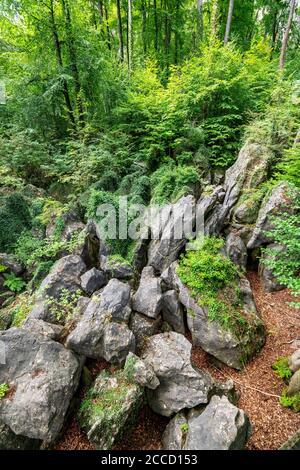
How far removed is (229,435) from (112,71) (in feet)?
38.7

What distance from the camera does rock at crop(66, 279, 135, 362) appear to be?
173 inches

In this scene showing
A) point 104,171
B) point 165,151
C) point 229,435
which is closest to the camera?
point 229,435

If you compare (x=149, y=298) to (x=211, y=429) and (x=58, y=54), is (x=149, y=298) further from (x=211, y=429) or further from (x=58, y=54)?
(x=58, y=54)

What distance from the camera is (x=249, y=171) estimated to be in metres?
7.19

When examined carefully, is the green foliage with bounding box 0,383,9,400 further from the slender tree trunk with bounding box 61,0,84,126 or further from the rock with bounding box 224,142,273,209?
the slender tree trunk with bounding box 61,0,84,126

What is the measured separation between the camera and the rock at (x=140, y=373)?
3961 mm

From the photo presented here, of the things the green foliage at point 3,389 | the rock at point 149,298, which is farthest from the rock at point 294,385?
the green foliage at point 3,389

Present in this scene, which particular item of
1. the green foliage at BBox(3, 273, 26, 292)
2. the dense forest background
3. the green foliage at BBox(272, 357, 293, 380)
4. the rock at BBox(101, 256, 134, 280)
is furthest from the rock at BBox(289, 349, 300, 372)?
the green foliage at BBox(3, 273, 26, 292)

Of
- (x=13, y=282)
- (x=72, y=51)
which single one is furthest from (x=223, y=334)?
(x=72, y=51)

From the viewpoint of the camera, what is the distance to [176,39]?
1495 cm

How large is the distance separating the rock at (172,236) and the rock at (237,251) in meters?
1.26

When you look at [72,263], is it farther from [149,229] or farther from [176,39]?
[176,39]

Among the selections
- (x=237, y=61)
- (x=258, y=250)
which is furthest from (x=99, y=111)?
(x=258, y=250)

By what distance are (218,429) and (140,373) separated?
1.39m
